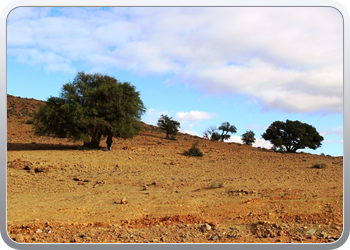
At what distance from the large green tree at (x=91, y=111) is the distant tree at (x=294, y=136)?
2036cm

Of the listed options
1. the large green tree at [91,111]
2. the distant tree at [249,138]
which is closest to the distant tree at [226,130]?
the distant tree at [249,138]

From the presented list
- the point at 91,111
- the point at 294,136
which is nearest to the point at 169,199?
the point at 91,111

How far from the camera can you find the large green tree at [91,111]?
73.6ft

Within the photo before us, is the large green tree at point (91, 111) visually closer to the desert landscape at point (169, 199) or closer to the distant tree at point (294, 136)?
the desert landscape at point (169, 199)

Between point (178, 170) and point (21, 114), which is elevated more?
point (21, 114)

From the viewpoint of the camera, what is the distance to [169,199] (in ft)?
33.3

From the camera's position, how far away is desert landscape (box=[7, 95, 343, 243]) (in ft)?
20.8

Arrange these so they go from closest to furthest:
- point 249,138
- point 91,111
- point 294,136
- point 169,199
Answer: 1. point 169,199
2. point 91,111
3. point 294,136
4. point 249,138

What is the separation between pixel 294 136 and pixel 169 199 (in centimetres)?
3141

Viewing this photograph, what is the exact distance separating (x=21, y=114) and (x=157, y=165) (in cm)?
3096

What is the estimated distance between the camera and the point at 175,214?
801 centimetres

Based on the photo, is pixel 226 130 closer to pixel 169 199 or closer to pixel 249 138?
pixel 249 138

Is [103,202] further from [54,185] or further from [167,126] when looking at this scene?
[167,126]

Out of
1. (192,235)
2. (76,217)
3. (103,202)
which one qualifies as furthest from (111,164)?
(192,235)
